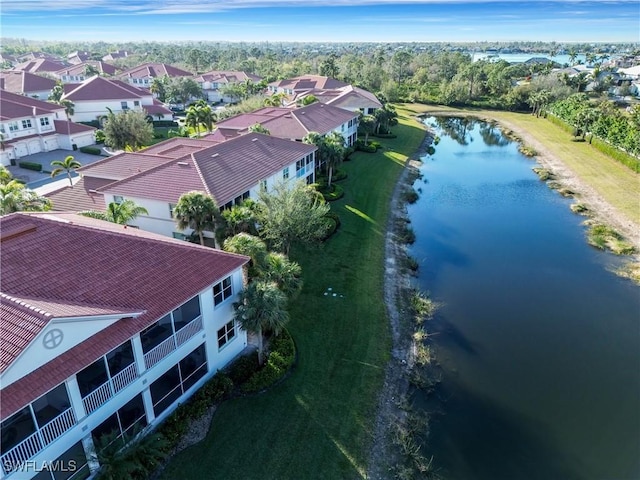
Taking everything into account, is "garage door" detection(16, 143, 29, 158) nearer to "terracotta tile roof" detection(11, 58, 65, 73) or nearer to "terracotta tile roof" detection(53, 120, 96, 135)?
"terracotta tile roof" detection(53, 120, 96, 135)

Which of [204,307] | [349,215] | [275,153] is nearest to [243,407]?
[204,307]

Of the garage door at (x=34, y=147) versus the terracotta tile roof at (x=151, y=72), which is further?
the terracotta tile roof at (x=151, y=72)

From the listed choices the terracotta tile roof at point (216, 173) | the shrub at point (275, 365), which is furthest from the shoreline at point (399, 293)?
the terracotta tile roof at point (216, 173)

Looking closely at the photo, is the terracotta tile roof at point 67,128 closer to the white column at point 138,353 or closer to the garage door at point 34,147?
the garage door at point 34,147

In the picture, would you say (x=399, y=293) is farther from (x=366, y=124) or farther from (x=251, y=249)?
(x=366, y=124)

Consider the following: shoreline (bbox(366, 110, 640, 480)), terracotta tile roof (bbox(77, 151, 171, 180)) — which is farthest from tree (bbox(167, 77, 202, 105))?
terracotta tile roof (bbox(77, 151, 171, 180))

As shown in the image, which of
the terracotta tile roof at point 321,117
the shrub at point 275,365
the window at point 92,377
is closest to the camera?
the window at point 92,377

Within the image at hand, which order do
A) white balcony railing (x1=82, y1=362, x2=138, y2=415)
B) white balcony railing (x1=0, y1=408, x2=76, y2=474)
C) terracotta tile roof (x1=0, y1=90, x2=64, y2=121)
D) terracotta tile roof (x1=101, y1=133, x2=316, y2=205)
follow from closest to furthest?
white balcony railing (x1=0, y1=408, x2=76, y2=474), white balcony railing (x1=82, y1=362, x2=138, y2=415), terracotta tile roof (x1=101, y1=133, x2=316, y2=205), terracotta tile roof (x1=0, y1=90, x2=64, y2=121)
